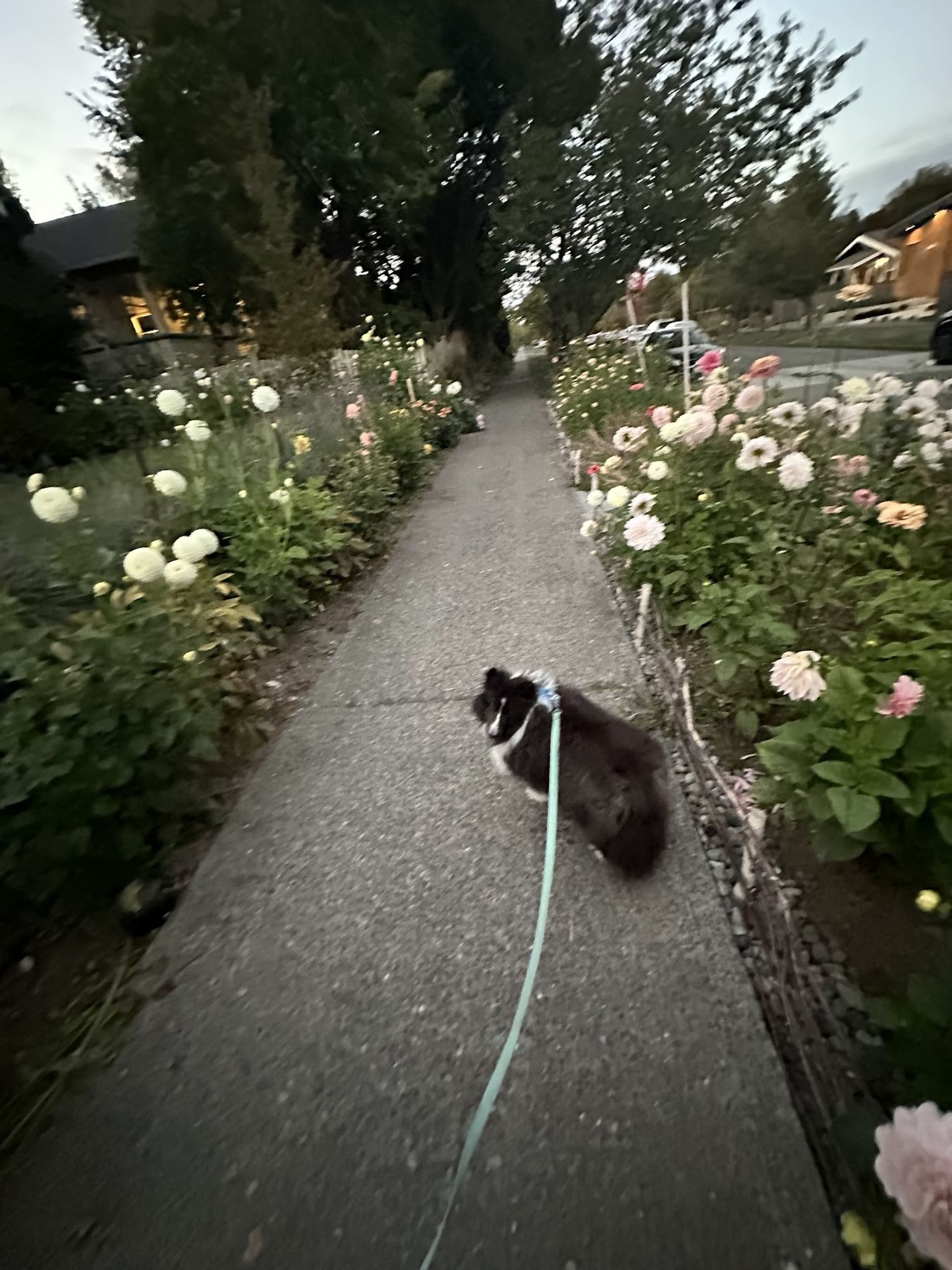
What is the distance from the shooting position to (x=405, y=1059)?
1.56 metres

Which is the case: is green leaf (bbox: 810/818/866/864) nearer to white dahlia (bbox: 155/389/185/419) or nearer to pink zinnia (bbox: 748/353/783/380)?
pink zinnia (bbox: 748/353/783/380)

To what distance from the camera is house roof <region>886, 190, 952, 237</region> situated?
434 centimetres

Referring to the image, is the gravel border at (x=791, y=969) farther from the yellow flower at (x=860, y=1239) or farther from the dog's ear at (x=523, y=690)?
the dog's ear at (x=523, y=690)

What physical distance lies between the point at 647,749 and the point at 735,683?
81 cm

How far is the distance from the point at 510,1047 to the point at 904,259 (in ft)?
21.5

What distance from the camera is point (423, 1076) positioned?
59.7 inches

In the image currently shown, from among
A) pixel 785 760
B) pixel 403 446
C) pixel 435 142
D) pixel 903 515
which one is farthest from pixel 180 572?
A: pixel 435 142

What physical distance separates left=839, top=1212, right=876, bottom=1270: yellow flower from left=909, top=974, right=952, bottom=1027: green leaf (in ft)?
1.32

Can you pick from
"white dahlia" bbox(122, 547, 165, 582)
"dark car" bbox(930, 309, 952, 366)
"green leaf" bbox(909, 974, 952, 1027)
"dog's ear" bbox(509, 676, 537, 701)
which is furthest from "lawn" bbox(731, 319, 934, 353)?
"white dahlia" bbox(122, 547, 165, 582)

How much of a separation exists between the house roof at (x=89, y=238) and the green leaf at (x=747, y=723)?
22040 millimetres

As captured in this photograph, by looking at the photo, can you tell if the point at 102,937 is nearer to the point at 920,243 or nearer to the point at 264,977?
the point at 264,977

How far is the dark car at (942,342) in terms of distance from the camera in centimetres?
485

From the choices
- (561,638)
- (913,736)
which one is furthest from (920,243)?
(913,736)

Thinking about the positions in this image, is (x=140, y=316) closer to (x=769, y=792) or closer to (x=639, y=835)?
(x=639, y=835)
